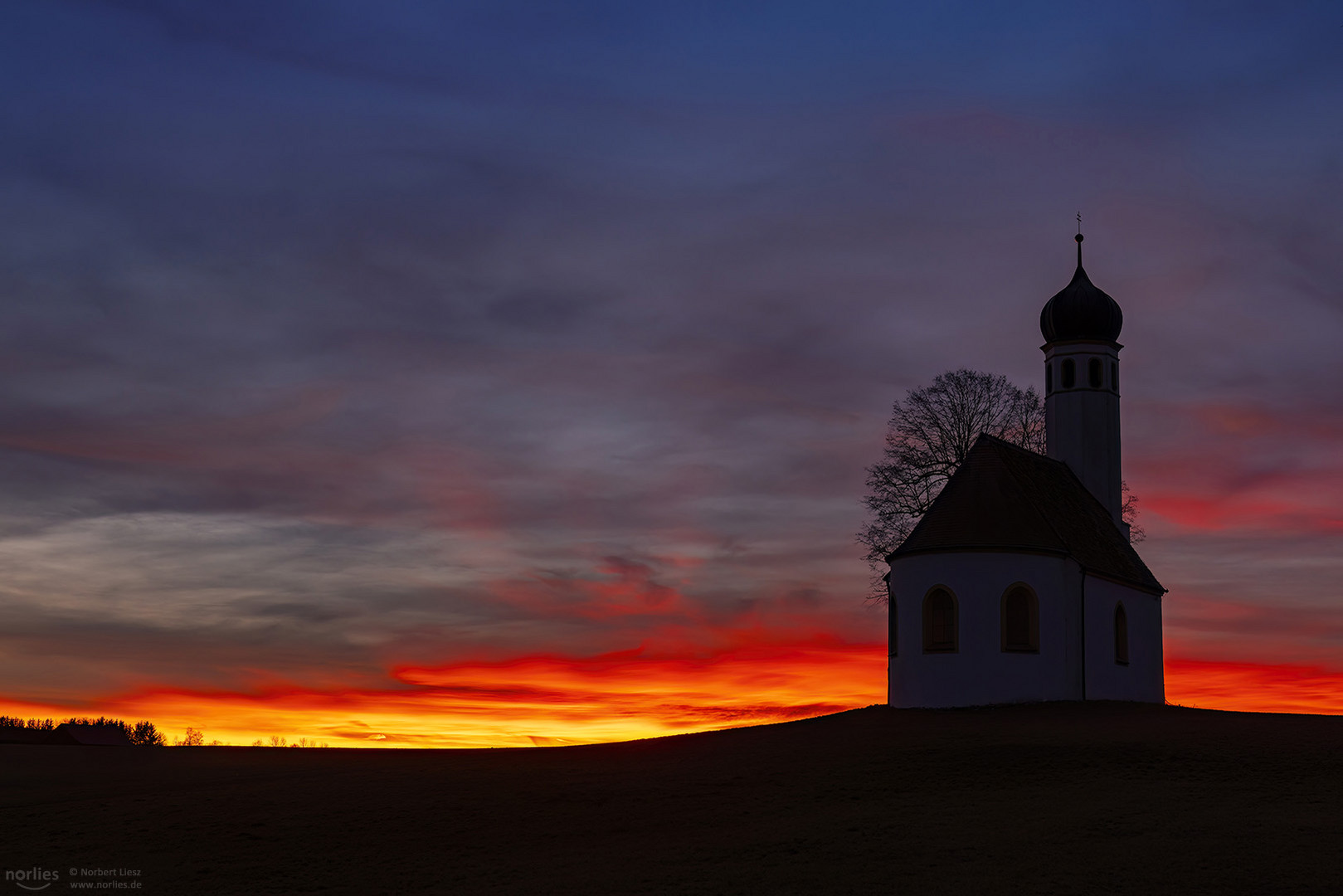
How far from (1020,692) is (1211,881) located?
2075cm

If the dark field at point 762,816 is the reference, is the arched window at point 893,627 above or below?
above

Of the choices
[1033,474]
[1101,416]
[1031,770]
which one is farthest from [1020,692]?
[1101,416]

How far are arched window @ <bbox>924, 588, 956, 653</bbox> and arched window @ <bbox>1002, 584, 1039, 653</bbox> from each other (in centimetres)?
146

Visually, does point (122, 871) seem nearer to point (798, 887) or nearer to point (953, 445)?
point (798, 887)

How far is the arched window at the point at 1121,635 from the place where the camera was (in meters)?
42.2

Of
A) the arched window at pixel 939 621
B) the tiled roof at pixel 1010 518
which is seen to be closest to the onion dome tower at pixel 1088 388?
the tiled roof at pixel 1010 518

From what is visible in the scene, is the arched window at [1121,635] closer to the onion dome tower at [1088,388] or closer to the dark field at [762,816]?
the onion dome tower at [1088,388]

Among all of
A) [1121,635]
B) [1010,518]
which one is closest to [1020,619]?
[1010,518]

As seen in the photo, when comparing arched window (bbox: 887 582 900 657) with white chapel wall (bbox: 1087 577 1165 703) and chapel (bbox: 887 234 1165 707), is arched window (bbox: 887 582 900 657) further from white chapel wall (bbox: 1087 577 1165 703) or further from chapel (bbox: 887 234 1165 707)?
white chapel wall (bbox: 1087 577 1165 703)

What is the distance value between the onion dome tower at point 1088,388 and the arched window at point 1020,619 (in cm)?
1276

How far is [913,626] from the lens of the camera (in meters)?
38.3

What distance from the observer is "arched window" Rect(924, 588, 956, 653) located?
37625 millimetres

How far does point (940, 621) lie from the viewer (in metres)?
38.0

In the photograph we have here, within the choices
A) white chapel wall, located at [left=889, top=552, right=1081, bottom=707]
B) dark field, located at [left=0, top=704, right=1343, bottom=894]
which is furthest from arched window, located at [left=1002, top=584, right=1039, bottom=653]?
dark field, located at [left=0, top=704, right=1343, bottom=894]
